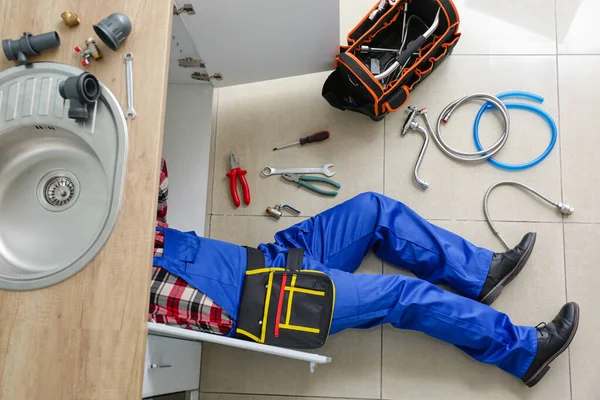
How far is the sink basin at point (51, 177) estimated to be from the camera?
108 centimetres

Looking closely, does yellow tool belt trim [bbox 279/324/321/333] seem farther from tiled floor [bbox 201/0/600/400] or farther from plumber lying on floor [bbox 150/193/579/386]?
tiled floor [bbox 201/0/600/400]

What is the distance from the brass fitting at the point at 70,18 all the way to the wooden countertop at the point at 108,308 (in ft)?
0.40

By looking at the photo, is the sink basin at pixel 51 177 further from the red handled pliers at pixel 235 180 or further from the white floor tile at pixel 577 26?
the white floor tile at pixel 577 26

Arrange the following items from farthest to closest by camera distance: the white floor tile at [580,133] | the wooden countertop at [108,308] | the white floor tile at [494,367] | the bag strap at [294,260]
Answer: the white floor tile at [580,133] → the white floor tile at [494,367] → the bag strap at [294,260] → the wooden countertop at [108,308]

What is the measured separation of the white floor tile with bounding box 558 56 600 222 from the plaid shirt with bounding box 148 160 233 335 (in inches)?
51.2

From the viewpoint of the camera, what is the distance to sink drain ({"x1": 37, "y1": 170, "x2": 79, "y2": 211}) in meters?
1.24

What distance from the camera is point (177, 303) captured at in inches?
55.1

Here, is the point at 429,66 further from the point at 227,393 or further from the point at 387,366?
the point at 227,393

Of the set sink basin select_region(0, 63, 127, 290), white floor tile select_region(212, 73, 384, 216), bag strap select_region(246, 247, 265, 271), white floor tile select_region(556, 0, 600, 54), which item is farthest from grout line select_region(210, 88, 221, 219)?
white floor tile select_region(556, 0, 600, 54)

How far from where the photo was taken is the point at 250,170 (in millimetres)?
1975

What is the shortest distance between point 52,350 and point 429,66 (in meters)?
1.46

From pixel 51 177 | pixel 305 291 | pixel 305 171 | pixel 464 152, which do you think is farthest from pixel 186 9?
pixel 464 152

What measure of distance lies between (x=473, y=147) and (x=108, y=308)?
141 centimetres

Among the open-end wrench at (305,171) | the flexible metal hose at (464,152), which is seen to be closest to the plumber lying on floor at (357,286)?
the open-end wrench at (305,171)
